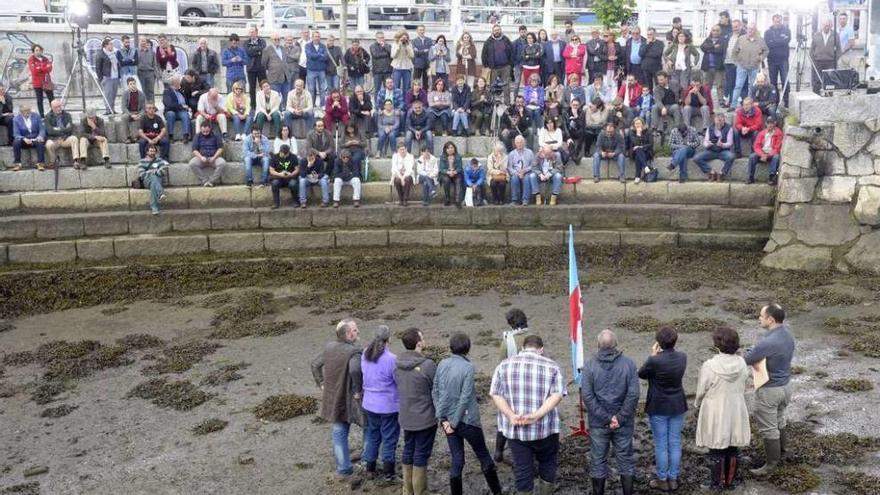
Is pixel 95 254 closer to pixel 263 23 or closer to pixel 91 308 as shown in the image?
pixel 91 308

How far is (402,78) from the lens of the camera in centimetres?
1966

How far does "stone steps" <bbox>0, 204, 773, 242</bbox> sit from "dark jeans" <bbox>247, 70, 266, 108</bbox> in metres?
3.95

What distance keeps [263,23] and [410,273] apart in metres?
10.1

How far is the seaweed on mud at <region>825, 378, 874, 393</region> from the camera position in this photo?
30.8 ft

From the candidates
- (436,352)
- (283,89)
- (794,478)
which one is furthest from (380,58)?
(794,478)

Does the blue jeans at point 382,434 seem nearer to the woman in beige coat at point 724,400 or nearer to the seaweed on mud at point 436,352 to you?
the woman in beige coat at point 724,400

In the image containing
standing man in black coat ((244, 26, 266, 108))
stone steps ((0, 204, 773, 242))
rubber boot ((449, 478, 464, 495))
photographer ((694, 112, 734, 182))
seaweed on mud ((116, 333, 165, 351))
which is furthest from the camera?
standing man in black coat ((244, 26, 266, 108))

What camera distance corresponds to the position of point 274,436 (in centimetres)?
898

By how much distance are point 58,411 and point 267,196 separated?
305 inches

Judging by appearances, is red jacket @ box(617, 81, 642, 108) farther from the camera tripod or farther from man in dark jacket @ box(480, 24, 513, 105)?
the camera tripod

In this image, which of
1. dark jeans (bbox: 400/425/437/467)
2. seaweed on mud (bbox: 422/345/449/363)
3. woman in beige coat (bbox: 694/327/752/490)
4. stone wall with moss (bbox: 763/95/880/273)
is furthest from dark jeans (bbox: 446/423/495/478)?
stone wall with moss (bbox: 763/95/880/273)

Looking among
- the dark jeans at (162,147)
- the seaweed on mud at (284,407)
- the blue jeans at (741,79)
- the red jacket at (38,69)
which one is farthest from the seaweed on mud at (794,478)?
the red jacket at (38,69)

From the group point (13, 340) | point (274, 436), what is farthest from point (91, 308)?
point (274, 436)

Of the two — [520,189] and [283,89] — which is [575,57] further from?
[283,89]
